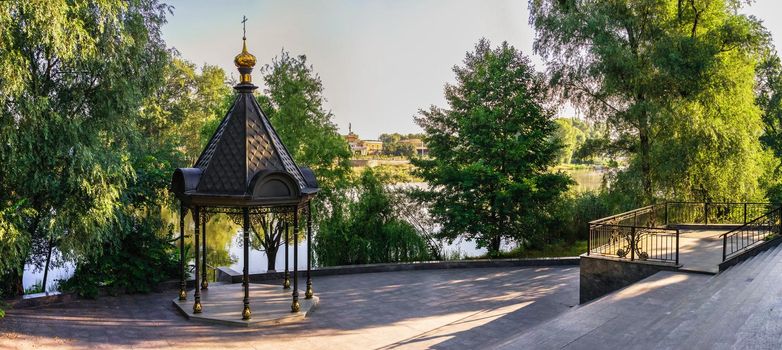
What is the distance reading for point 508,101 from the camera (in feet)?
56.2

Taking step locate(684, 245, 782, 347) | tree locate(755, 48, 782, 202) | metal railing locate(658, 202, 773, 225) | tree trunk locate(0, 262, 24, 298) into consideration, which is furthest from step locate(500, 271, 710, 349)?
tree locate(755, 48, 782, 202)

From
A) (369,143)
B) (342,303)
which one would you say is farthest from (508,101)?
(369,143)

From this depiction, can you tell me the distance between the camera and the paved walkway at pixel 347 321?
7816 millimetres

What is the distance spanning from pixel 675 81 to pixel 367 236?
440 inches

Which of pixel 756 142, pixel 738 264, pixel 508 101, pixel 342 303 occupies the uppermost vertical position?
pixel 508 101

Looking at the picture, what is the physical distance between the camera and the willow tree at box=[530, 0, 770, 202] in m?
16.5

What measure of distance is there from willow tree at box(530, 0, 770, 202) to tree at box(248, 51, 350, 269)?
8.33 m

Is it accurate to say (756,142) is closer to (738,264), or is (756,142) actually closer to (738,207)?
(738,207)

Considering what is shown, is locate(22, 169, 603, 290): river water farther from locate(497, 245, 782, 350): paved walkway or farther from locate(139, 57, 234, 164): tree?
locate(497, 245, 782, 350): paved walkway

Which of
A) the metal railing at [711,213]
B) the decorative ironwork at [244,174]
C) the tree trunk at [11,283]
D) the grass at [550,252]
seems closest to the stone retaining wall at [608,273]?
the decorative ironwork at [244,174]

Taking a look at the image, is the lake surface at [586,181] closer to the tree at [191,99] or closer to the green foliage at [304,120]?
the green foliage at [304,120]

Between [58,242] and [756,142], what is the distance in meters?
20.7

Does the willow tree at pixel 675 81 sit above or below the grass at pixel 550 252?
above

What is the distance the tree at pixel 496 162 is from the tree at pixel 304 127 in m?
2.92
